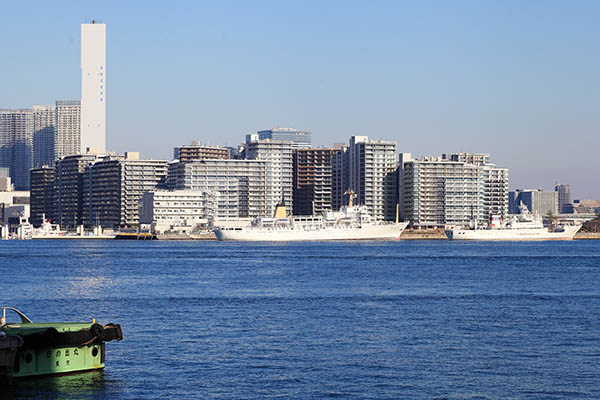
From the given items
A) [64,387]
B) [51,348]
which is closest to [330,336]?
[51,348]

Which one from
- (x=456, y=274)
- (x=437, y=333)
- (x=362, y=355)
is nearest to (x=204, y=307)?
(x=437, y=333)

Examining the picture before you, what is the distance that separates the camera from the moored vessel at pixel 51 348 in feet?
86.9

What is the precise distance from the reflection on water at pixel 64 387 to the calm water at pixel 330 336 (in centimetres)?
5

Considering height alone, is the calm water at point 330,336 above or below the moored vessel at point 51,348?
below

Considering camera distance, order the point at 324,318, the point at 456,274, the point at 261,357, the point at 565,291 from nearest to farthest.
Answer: the point at 261,357
the point at 324,318
the point at 565,291
the point at 456,274

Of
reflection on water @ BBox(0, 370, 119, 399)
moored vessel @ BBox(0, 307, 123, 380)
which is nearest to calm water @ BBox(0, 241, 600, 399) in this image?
reflection on water @ BBox(0, 370, 119, 399)

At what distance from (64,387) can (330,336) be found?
1211 cm

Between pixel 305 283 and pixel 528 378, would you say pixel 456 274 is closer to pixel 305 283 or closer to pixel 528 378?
pixel 305 283

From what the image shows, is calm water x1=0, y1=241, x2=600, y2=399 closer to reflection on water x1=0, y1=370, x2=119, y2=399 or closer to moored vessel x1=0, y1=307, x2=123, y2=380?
reflection on water x1=0, y1=370, x2=119, y2=399

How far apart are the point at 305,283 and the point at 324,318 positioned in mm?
23045

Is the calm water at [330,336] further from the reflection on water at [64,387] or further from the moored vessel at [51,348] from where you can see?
the moored vessel at [51,348]

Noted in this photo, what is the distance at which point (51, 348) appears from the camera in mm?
27266

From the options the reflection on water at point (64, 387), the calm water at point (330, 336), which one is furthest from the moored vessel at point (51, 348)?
the calm water at point (330, 336)

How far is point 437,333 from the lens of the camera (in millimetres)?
36875
